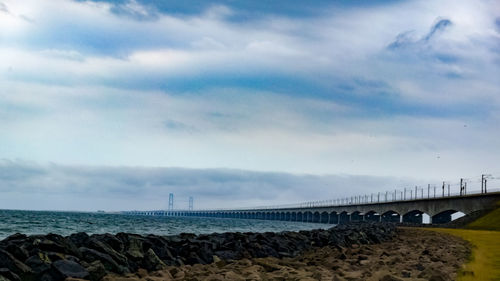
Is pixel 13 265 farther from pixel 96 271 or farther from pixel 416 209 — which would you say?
pixel 416 209

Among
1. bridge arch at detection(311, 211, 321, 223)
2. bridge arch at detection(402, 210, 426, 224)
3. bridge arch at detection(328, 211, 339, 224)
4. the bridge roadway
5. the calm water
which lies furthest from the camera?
bridge arch at detection(311, 211, 321, 223)

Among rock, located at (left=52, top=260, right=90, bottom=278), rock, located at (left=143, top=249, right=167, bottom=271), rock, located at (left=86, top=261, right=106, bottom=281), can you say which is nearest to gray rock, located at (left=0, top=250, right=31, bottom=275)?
rock, located at (left=52, top=260, right=90, bottom=278)

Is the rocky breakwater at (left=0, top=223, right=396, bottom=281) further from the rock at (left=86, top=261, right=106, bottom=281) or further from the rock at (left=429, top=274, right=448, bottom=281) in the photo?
the rock at (left=429, top=274, right=448, bottom=281)

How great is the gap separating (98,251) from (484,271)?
382 inches

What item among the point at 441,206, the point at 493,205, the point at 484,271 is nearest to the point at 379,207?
the point at 441,206

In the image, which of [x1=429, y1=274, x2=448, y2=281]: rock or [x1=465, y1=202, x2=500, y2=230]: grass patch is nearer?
[x1=429, y1=274, x2=448, y2=281]: rock

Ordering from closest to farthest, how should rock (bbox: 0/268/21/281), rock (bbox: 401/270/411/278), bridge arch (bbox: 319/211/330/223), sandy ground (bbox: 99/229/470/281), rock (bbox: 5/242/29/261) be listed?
rock (bbox: 0/268/21/281) < sandy ground (bbox: 99/229/470/281) < rock (bbox: 401/270/411/278) < rock (bbox: 5/242/29/261) < bridge arch (bbox: 319/211/330/223)

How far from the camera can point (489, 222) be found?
55.3 metres

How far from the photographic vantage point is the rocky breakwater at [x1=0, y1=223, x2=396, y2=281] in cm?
988

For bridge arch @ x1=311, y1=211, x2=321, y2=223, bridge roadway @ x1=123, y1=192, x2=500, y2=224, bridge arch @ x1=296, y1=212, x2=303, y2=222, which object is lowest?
bridge arch @ x1=296, y1=212, x2=303, y2=222

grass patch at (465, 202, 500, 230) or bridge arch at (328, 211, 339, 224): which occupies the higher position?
grass patch at (465, 202, 500, 230)

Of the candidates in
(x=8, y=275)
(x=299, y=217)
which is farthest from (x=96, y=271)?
(x=299, y=217)

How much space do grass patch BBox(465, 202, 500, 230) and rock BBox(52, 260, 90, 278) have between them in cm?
4977

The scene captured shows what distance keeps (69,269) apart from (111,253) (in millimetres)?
2706
